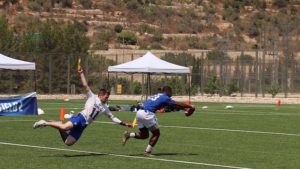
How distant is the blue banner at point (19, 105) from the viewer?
35.9 meters

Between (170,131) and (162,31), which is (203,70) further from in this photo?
(162,31)

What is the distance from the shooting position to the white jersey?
19.2 meters

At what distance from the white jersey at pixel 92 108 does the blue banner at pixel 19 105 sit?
17.0 meters

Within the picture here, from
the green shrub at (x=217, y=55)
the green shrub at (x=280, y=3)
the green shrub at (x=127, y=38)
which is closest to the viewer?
the green shrub at (x=217, y=55)

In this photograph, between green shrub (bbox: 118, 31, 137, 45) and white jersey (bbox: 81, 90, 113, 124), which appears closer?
white jersey (bbox: 81, 90, 113, 124)

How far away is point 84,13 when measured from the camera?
122 metres

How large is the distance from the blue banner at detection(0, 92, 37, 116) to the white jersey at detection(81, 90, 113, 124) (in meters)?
17.0

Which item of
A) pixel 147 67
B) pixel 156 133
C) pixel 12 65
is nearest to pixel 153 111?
pixel 156 133

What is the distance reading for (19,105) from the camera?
120 ft

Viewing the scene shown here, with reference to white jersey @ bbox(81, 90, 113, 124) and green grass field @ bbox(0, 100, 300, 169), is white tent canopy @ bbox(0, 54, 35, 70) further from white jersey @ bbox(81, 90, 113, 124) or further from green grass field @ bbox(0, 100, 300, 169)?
white jersey @ bbox(81, 90, 113, 124)

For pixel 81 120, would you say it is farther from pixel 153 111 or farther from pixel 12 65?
pixel 12 65

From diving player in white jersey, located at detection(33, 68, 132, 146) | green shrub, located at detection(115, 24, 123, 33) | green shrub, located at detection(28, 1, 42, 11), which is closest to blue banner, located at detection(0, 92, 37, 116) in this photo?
diving player in white jersey, located at detection(33, 68, 132, 146)

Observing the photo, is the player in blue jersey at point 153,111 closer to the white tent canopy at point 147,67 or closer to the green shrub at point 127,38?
the white tent canopy at point 147,67

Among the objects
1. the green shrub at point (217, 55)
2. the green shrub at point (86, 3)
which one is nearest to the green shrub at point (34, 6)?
the green shrub at point (86, 3)
